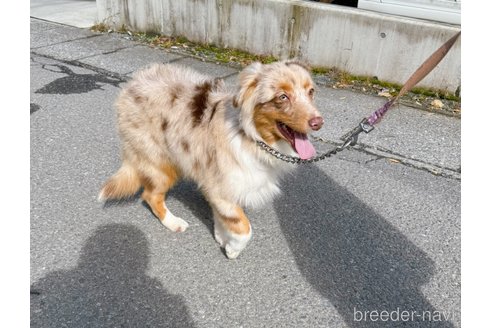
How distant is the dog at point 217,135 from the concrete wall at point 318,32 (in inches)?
152

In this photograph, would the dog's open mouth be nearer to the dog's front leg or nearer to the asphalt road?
the dog's front leg

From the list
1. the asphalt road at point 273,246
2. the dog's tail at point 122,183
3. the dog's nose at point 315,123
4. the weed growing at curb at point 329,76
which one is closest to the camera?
the dog's nose at point 315,123

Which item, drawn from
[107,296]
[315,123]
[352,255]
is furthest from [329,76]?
[107,296]

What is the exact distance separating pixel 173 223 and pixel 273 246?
0.85 meters

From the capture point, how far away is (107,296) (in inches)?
Answer: 114

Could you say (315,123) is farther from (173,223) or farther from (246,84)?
(173,223)

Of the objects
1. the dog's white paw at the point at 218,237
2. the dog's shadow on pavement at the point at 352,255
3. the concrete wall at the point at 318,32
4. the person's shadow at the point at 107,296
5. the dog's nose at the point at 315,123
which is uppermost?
the dog's nose at the point at 315,123

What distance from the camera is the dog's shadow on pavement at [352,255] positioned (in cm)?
288

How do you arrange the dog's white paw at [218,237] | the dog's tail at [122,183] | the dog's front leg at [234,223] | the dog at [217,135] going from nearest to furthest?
the dog at [217,135]
the dog's front leg at [234,223]
the dog's white paw at [218,237]
the dog's tail at [122,183]

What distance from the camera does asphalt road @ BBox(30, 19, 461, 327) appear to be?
2816 millimetres

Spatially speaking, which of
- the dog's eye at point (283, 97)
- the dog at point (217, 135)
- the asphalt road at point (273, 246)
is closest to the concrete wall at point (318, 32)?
the asphalt road at point (273, 246)

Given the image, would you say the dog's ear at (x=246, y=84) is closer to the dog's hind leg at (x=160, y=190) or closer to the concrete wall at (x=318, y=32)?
the dog's hind leg at (x=160, y=190)

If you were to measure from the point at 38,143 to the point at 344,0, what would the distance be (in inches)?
264

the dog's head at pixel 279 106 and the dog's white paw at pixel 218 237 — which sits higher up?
the dog's head at pixel 279 106
